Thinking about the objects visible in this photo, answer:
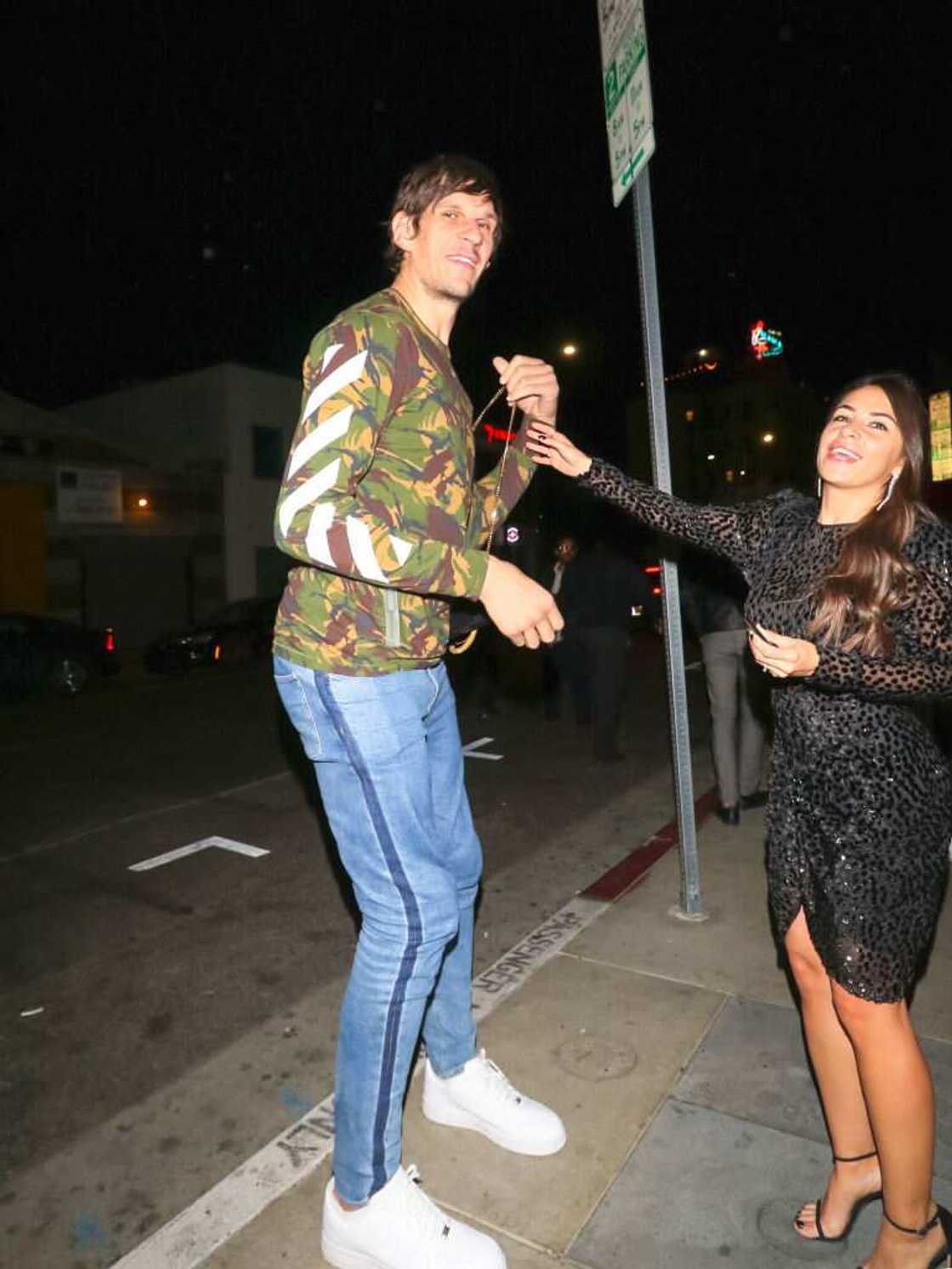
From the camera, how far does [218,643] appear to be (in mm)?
16953

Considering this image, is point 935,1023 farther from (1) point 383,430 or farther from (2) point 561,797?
(2) point 561,797

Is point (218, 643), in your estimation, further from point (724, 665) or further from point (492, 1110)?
point (492, 1110)

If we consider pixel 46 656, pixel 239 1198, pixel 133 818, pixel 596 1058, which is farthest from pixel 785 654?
pixel 46 656

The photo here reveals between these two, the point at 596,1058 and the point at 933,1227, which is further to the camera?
the point at 596,1058

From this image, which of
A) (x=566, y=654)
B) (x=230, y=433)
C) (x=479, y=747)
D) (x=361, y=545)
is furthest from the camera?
(x=230, y=433)

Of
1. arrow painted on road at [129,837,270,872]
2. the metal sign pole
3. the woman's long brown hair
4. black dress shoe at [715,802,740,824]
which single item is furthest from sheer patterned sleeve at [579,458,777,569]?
arrow painted on road at [129,837,270,872]

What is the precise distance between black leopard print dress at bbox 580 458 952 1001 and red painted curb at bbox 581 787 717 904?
2223 millimetres

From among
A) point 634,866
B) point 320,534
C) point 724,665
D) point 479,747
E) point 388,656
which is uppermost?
point 320,534

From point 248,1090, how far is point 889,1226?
1998 mm

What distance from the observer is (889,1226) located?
1889 millimetres

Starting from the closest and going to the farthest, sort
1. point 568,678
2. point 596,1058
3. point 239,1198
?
point 239,1198
point 596,1058
point 568,678

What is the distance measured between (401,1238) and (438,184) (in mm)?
2526

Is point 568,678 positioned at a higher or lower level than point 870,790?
higher

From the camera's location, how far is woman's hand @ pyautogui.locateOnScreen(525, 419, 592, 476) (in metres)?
2.58
